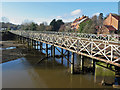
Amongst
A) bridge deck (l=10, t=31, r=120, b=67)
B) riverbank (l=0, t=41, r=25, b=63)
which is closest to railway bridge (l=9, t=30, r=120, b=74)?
bridge deck (l=10, t=31, r=120, b=67)

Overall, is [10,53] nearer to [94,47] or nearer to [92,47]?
[94,47]

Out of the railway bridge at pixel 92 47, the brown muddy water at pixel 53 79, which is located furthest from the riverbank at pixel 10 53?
the railway bridge at pixel 92 47

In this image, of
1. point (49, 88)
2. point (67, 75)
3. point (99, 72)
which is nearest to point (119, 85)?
point (99, 72)

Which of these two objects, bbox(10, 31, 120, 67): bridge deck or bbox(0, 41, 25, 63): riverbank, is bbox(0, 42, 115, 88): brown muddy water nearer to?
bbox(10, 31, 120, 67): bridge deck

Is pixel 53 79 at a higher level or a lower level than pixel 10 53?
lower

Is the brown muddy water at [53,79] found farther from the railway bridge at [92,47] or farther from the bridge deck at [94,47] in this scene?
the bridge deck at [94,47]

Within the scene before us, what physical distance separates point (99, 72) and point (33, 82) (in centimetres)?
539

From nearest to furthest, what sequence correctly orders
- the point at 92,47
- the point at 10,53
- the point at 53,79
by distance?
the point at 92,47
the point at 53,79
the point at 10,53

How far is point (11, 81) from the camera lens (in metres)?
9.38

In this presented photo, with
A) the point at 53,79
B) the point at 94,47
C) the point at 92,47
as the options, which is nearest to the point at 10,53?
the point at 53,79

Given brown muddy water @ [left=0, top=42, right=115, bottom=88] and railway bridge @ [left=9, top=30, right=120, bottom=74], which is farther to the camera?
brown muddy water @ [left=0, top=42, right=115, bottom=88]

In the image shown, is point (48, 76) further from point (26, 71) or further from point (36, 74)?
point (26, 71)

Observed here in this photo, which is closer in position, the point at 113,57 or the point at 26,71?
the point at 113,57

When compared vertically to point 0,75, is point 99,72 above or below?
above
